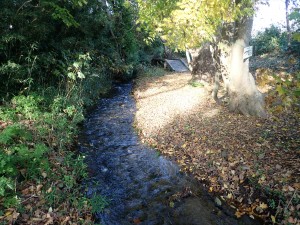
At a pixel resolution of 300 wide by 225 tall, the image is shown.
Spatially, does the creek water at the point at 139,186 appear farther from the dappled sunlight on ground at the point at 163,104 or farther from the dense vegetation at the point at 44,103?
the dappled sunlight on ground at the point at 163,104

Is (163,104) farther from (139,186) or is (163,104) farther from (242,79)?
(139,186)

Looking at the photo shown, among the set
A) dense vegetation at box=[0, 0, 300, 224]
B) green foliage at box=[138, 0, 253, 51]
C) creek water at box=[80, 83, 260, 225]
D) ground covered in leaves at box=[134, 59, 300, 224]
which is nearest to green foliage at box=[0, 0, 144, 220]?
dense vegetation at box=[0, 0, 300, 224]

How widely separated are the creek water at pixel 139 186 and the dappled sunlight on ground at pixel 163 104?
829mm

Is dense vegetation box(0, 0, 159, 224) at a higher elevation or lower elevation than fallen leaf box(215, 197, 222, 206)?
higher

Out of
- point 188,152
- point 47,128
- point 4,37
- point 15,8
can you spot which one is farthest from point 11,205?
point 15,8

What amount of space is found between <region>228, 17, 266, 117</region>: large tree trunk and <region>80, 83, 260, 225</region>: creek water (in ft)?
10.4

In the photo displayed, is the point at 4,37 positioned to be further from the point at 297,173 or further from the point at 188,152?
the point at 297,173

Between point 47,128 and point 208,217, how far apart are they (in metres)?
4.40

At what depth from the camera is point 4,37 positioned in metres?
6.49

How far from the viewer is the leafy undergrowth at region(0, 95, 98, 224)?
3.84 metres

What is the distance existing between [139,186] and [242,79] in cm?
471

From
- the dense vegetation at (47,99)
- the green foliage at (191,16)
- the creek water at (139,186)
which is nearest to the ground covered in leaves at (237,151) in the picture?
the creek water at (139,186)

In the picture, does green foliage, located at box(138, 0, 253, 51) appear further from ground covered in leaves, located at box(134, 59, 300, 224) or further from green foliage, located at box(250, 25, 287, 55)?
green foliage, located at box(250, 25, 287, 55)

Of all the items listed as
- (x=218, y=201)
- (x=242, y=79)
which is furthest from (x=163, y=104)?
(x=218, y=201)
